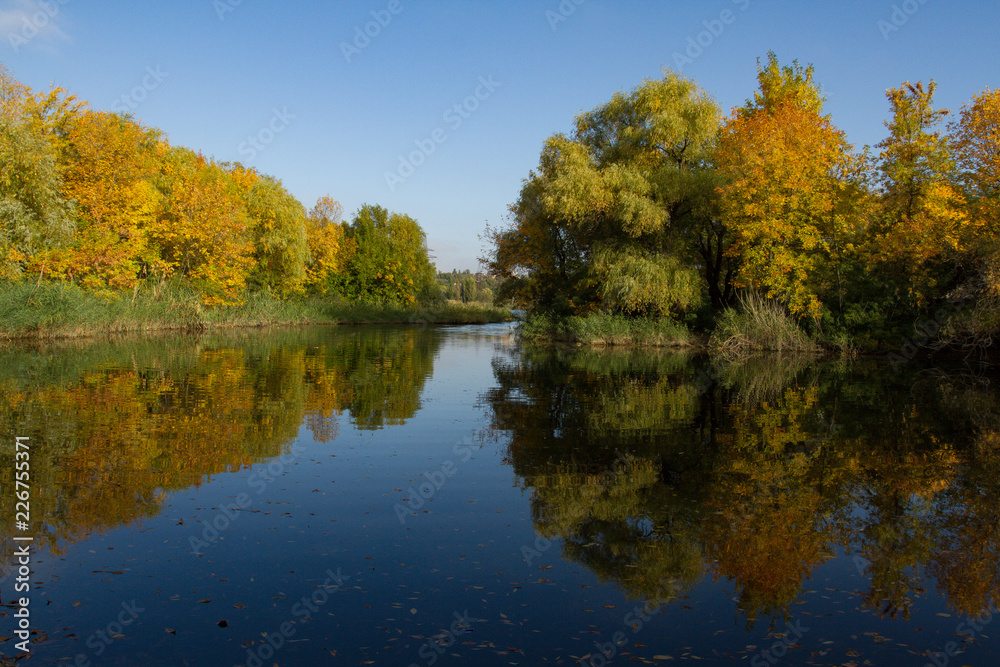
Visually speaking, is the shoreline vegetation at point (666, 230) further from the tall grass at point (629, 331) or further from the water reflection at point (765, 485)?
the water reflection at point (765, 485)

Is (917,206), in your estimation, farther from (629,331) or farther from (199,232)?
(199,232)

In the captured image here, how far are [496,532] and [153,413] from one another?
8.65m

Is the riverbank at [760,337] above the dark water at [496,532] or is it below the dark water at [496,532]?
above

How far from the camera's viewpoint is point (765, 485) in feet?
28.1

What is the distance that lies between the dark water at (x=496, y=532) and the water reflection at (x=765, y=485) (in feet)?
0.15

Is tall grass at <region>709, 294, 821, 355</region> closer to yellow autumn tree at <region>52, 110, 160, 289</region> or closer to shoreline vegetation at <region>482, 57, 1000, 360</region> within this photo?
shoreline vegetation at <region>482, 57, 1000, 360</region>

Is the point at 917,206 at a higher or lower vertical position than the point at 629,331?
higher

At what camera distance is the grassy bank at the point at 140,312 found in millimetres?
26297

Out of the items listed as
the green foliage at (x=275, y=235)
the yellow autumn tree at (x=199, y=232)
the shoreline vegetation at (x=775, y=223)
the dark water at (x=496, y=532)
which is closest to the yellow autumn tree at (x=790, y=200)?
the shoreline vegetation at (x=775, y=223)

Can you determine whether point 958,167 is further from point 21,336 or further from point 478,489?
point 21,336

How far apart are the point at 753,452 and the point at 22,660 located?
9631 mm

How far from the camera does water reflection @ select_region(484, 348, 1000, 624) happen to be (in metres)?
5.95

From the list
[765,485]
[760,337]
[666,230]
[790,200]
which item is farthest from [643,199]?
[765,485]

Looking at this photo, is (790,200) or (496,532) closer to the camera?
(496,532)
